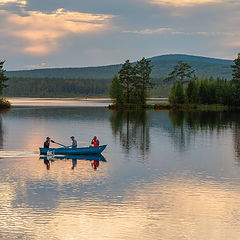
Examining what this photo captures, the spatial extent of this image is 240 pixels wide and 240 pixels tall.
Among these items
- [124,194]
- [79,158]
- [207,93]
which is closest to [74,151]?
[79,158]

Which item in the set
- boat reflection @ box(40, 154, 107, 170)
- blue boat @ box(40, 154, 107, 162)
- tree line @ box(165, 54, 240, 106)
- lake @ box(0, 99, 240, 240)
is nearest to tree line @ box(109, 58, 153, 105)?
tree line @ box(165, 54, 240, 106)

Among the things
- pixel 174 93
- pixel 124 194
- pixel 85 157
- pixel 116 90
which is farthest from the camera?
pixel 174 93

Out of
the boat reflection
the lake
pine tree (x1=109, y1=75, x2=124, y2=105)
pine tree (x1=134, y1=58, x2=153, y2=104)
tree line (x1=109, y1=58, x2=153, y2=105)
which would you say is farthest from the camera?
pine tree (x1=134, y1=58, x2=153, y2=104)

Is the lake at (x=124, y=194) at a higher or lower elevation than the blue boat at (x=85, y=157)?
lower

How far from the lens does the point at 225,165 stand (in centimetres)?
4172

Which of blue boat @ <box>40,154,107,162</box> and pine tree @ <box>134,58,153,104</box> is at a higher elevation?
pine tree @ <box>134,58,153,104</box>

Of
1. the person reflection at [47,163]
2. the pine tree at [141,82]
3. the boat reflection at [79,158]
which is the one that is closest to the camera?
the person reflection at [47,163]

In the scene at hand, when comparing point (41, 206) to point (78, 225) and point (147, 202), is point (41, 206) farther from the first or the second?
point (147, 202)

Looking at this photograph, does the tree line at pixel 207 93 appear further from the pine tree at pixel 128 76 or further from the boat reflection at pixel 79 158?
the boat reflection at pixel 79 158

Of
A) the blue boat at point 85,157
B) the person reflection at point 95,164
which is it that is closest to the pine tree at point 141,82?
the blue boat at point 85,157

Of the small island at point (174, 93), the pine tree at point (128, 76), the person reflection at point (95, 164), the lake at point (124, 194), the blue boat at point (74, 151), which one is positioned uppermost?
the pine tree at point (128, 76)

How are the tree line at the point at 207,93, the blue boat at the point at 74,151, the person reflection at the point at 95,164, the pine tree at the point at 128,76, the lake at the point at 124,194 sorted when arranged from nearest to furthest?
the lake at the point at 124,194 → the person reflection at the point at 95,164 → the blue boat at the point at 74,151 → the pine tree at the point at 128,76 → the tree line at the point at 207,93

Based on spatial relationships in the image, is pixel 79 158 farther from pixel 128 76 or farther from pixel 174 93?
pixel 128 76

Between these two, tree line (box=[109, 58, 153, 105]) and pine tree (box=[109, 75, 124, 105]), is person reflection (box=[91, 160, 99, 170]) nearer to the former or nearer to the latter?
pine tree (box=[109, 75, 124, 105])
